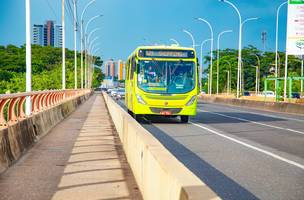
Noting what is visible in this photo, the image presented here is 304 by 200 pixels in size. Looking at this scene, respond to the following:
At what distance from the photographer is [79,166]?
33.7 feet

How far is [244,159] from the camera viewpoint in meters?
11.3

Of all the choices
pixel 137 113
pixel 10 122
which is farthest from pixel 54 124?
pixel 10 122

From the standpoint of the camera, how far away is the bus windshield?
A: 2205 centimetres

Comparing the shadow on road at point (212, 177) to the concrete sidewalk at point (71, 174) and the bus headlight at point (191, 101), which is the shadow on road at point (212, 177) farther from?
the bus headlight at point (191, 101)

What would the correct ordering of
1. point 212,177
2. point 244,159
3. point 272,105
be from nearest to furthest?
point 212,177 < point 244,159 < point 272,105

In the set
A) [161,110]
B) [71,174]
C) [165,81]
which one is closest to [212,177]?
[71,174]

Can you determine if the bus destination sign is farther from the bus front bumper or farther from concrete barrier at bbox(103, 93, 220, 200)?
concrete barrier at bbox(103, 93, 220, 200)

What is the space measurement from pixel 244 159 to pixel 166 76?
11.1 m

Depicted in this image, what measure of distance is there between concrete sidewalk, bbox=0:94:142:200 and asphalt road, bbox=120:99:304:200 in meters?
1.34

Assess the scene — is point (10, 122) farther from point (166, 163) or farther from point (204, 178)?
point (166, 163)

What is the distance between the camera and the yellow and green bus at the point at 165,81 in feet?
71.8

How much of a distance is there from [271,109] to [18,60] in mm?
122504

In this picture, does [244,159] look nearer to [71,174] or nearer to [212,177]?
[212,177]

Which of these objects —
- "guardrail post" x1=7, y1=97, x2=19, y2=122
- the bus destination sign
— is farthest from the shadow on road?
the bus destination sign
